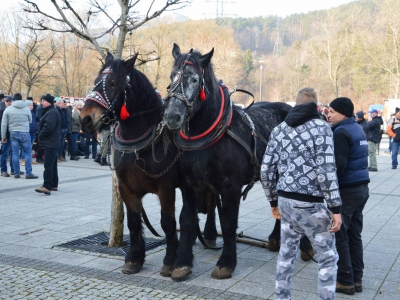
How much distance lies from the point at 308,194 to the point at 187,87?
1561mm

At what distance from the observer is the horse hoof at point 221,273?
530cm

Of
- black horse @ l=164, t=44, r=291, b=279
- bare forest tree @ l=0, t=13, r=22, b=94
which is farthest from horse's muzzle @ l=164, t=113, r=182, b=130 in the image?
bare forest tree @ l=0, t=13, r=22, b=94

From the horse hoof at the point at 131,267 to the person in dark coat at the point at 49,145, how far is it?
536 cm

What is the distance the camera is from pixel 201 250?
652 cm

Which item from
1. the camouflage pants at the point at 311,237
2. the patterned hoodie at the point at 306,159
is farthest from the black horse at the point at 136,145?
the camouflage pants at the point at 311,237

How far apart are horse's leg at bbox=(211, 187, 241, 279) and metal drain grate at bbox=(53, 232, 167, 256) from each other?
1.39 meters

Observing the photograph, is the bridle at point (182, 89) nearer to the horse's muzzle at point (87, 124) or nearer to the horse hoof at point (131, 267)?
the horse's muzzle at point (87, 124)

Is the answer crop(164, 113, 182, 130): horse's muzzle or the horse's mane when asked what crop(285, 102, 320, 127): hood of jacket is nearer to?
crop(164, 113, 182, 130): horse's muzzle

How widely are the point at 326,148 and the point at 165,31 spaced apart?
39656mm

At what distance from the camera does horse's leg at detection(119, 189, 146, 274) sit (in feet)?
18.1

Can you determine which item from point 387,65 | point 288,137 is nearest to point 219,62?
point 387,65

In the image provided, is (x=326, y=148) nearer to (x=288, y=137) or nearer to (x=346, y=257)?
(x=288, y=137)

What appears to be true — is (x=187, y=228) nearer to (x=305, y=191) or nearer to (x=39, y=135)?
(x=305, y=191)

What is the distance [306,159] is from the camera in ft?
13.4
